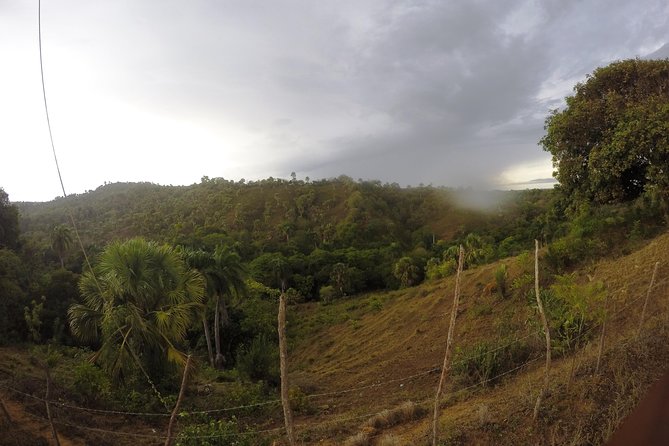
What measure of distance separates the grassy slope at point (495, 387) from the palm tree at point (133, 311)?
3388 mm

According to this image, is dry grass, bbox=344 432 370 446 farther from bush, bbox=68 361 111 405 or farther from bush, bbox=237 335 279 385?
bush, bbox=237 335 279 385

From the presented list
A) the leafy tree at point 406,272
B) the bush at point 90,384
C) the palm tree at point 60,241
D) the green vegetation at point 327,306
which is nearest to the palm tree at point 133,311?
the green vegetation at point 327,306

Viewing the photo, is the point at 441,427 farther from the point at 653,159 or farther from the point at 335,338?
the point at 335,338

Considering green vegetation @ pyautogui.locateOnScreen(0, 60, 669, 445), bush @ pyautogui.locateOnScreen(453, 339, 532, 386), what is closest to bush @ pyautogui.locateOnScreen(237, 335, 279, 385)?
green vegetation @ pyautogui.locateOnScreen(0, 60, 669, 445)

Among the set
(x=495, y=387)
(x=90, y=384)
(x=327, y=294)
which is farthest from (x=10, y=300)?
(x=327, y=294)

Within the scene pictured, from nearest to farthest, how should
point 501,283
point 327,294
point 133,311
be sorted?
point 133,311 → point 501,283 → point 327,294

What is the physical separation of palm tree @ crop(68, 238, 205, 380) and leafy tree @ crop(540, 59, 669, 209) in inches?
465

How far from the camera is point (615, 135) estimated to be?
1126 cm

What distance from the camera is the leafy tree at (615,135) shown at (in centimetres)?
1080

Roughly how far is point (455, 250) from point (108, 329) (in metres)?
29.1

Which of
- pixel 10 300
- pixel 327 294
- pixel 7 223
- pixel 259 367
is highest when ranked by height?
pixel 7 223

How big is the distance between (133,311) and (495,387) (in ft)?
23.7

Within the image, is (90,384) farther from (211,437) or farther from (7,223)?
(7,223)

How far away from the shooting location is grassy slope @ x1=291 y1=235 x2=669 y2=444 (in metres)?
5.32
